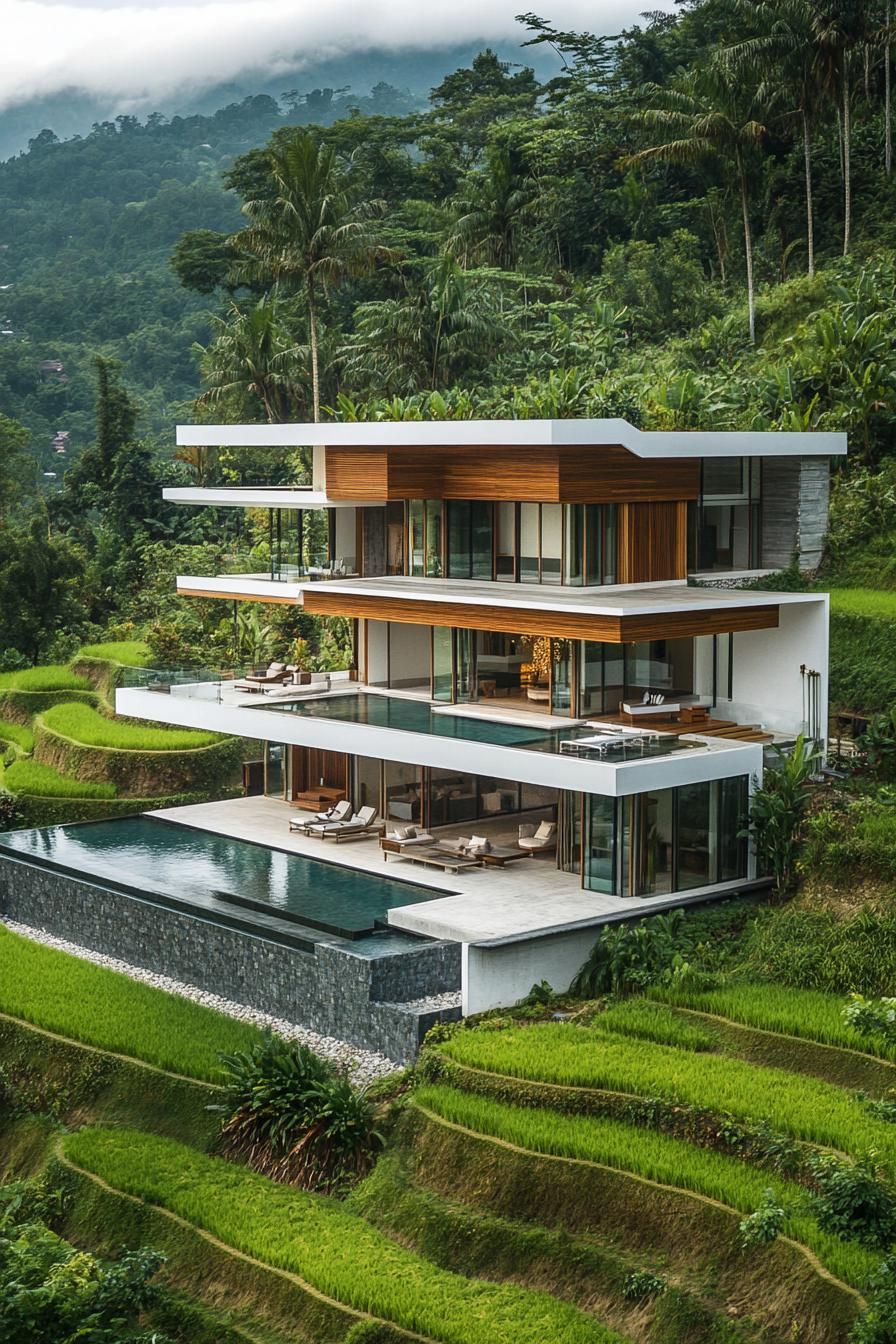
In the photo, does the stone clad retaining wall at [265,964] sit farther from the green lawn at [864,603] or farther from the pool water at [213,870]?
the green lawn at [864,603]

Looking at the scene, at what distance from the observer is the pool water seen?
25.0 metres

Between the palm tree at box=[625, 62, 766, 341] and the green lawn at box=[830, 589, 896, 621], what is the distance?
13.7m

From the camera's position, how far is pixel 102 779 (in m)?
36.2

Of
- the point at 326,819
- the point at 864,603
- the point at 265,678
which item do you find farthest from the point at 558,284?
the point at 326,819

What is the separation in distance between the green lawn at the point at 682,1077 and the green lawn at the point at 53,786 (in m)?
15.7

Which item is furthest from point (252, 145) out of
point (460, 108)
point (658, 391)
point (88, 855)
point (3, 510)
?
point (88, 855)

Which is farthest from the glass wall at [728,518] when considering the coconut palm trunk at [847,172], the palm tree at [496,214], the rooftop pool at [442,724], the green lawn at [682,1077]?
the palm tree at [496,214]

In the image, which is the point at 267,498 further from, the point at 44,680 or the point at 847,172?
the point at 847,172

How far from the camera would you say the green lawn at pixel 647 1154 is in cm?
1597

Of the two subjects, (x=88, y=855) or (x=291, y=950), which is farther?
(x=88, y=855)

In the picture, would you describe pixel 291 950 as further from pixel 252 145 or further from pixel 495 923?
pixel 252 145

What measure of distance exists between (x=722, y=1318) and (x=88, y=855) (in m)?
16.1

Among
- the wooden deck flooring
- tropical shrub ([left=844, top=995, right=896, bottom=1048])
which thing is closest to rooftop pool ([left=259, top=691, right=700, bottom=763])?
the wooden deck flooring

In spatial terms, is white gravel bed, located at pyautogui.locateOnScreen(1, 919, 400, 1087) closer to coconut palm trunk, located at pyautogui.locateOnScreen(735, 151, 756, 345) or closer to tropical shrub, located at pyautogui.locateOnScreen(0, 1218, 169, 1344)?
tropical shrub, located at pyautogui.locateOnScreen(0, 1218, 169, 1344)
